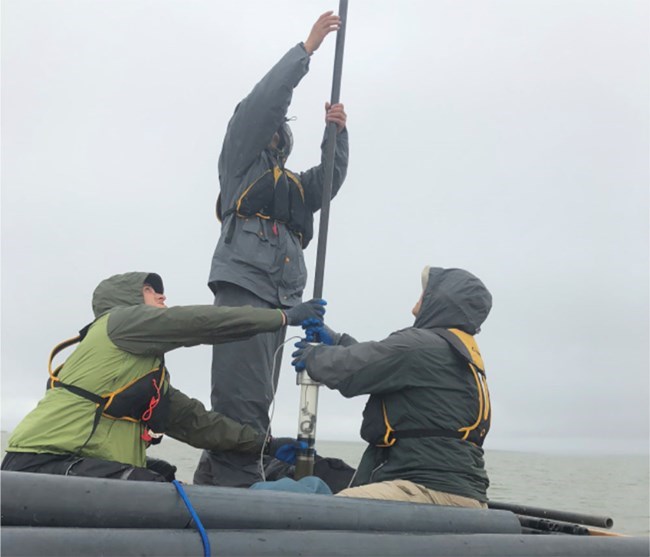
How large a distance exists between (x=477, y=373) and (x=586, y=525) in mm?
1695

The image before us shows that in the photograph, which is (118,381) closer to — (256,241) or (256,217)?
(256,241)

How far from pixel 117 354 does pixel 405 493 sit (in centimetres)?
176

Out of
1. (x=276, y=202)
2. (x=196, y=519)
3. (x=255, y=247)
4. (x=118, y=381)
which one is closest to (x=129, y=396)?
(x=118, y=381)

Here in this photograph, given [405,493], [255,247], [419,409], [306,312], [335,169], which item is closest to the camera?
[405,493]

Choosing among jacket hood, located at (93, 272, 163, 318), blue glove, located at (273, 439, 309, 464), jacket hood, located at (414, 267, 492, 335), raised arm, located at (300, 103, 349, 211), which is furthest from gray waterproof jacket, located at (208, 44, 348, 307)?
jacket hood, located at (414, 267, 492, 335)

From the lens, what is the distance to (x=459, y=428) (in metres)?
4.52

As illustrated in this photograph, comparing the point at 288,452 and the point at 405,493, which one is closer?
the point at 405,493

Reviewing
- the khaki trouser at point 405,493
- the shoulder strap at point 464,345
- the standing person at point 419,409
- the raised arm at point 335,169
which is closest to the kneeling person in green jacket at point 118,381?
the standing person at point 419,409

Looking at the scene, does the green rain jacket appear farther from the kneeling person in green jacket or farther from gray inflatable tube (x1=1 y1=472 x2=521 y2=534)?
gray inflatable tube (x1=1 y1=472 x2=521 y2=534)

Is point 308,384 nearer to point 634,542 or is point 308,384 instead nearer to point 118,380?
point 118,380

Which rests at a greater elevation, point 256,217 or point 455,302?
point 256,217

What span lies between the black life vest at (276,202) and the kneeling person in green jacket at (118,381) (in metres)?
1.11

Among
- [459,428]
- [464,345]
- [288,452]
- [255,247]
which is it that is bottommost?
[288,452]

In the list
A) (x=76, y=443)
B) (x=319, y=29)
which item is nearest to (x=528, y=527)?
(x=76, y=443)
